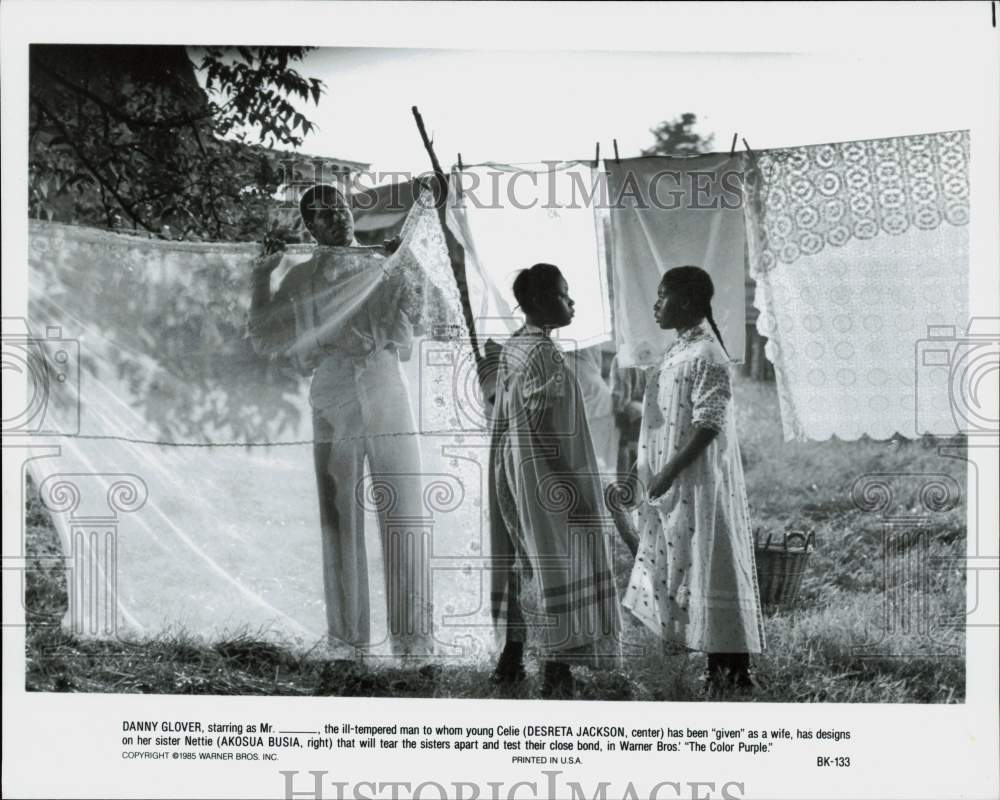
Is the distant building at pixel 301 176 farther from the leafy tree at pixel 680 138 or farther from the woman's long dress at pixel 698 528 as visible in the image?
the woman's long dress at pixel 698 528

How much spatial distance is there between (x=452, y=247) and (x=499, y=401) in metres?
0.57

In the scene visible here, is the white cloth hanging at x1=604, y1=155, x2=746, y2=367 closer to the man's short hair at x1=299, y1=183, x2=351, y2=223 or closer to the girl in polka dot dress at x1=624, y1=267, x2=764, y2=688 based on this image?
the girl in polka dot dress at x1=624, y1=267, x2=764, y2=688

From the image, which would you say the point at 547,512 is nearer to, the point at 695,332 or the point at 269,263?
the point at 695,332

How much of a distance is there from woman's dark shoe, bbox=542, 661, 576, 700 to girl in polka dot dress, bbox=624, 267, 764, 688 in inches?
12.9

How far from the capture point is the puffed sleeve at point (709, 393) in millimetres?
4012

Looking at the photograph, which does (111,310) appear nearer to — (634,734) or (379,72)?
(379,72)

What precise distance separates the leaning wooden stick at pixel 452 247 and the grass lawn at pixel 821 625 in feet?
3.16

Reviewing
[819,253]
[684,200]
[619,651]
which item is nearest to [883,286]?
[819,253]

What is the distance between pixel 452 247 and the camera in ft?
13.4

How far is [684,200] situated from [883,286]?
2.52ft

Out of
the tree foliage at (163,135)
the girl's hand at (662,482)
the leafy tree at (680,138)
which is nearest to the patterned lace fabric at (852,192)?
the leafy tree at (680,138)

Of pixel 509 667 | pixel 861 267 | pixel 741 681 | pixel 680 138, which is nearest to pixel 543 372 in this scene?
pixel 680 138

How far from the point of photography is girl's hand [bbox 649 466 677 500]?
4023 mm

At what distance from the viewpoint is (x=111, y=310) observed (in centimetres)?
414
